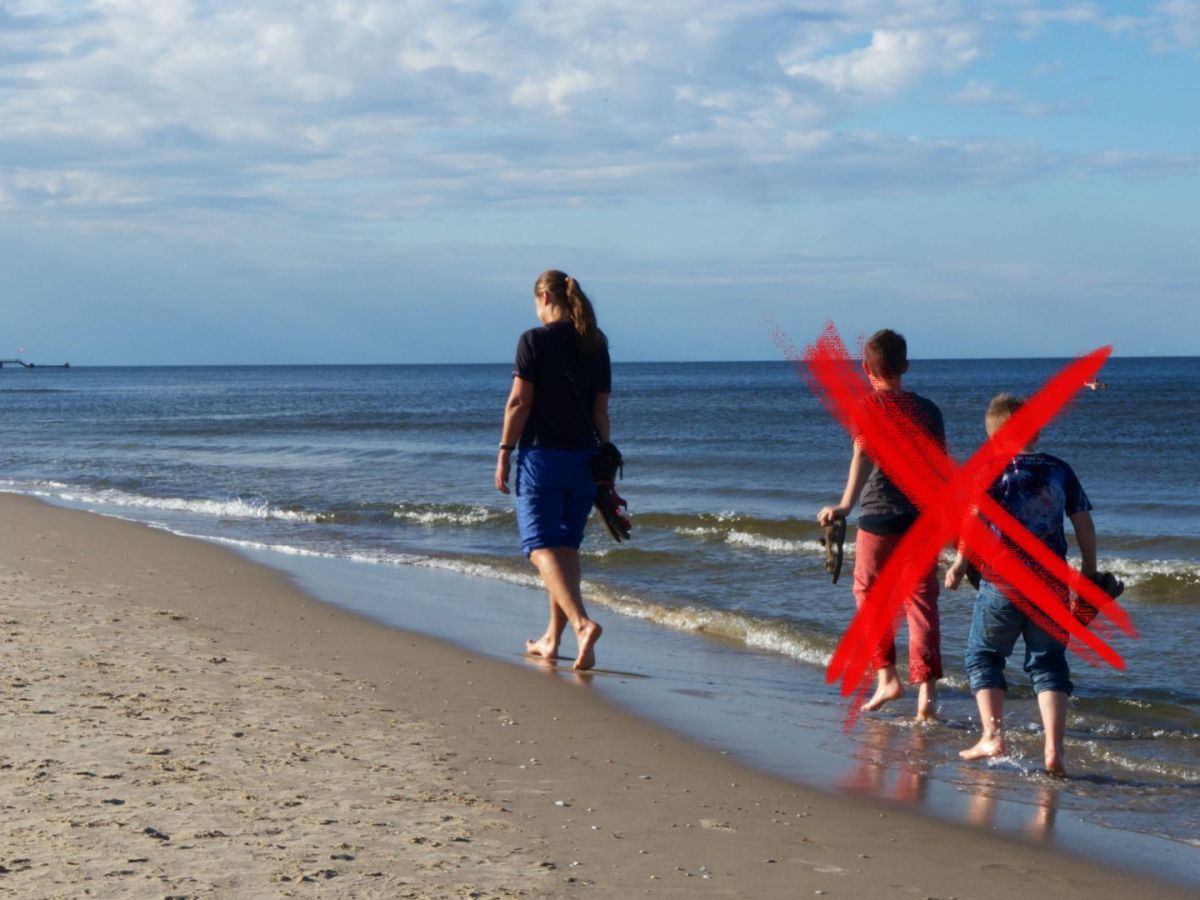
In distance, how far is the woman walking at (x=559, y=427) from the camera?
21.5 ft

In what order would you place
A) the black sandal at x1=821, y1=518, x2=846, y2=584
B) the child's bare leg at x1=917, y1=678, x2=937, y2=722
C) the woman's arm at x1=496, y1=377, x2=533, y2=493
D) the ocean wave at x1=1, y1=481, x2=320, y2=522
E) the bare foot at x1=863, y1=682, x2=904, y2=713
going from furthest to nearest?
the ocean wave at x1=1, y1=481, x2=320, y2=522
the woman's arm at x1=496, y1=377, x2=533, y2=493
the bare foot at x1=863, y1=682, x2=904, y2=713
the child's bare leg at x1=917, y1=678, x2=937, y2=722
the black sandal at x1=821, y1=518, x2=846, y2=584

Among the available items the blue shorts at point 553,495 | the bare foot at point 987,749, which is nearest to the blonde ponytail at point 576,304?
the blue shorts at point 553,495

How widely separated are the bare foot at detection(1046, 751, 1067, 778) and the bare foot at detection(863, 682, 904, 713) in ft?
3.49

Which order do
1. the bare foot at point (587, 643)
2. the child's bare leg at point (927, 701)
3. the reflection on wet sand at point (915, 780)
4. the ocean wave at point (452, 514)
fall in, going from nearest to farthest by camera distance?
the reflection on wet sand at point (915, 780) → the child's bare leg at point (927, 701) → the bare foot at point (587, 643) → the ocean wave at point (452, 514)

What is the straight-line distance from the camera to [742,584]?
10.9m

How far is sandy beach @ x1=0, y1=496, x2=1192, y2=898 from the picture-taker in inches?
140

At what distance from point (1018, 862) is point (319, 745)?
244cm

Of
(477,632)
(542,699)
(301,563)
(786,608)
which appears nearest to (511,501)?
(301,563)

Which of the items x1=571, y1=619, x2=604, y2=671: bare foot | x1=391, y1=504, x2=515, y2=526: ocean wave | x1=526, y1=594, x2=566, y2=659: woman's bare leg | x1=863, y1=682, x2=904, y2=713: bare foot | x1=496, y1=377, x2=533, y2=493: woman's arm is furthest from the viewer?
x1=391, y1=504, x2=515, y2=526: ocean wave

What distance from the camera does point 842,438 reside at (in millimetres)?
31953

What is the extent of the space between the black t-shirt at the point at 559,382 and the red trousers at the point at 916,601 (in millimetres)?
1504

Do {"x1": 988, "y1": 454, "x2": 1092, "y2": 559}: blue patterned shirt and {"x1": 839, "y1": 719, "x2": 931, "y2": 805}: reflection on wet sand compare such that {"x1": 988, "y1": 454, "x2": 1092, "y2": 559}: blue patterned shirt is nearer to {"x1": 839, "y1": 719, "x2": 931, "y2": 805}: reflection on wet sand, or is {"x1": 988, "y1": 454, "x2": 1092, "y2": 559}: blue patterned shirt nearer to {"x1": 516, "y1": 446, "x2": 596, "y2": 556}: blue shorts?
{"x1": 839, "y1": 719, "x2": 931, "y2": 805}: reflection on wet sand

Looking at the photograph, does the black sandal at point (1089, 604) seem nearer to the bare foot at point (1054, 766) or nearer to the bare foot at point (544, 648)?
the bare foot at point (1054, 766)

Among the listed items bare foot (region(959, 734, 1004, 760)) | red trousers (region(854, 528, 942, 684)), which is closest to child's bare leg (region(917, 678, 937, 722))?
red trousers (region(854, 528, 942, 684))
